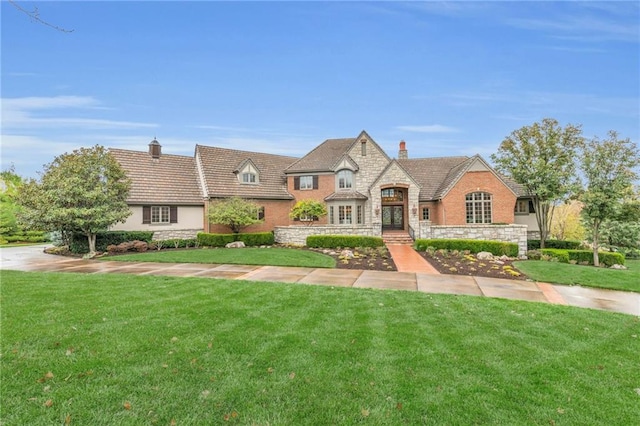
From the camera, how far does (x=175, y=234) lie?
23531mm

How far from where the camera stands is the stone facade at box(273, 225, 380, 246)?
2197 cm

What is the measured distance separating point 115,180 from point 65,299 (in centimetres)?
1482

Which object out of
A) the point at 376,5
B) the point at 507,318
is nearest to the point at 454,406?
the point at 507,318

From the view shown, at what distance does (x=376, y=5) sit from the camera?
13.8m

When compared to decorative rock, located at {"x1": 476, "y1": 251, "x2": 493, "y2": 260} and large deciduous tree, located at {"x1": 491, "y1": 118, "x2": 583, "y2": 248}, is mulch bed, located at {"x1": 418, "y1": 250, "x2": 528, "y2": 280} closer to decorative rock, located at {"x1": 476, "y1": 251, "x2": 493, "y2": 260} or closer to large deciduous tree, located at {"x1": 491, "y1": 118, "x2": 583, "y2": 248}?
decorative rock, located at {"x1": 476, "y1": 251, "x2": 493, "y2": 260}

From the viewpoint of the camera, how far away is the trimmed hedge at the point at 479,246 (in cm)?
1778

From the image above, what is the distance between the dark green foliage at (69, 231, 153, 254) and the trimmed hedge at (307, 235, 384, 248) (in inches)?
448

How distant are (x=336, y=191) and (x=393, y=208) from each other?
643cm

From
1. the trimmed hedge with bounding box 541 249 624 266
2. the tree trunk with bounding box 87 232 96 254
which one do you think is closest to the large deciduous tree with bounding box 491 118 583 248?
the trimmed hedge with bounding box 541 249 624 266

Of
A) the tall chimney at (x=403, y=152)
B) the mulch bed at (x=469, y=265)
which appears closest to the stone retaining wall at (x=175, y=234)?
the mulch bed at (x=469, y=265)

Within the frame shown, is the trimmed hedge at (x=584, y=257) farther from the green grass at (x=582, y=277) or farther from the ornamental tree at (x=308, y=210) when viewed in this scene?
the ornamental tree at (x=308, y=210)

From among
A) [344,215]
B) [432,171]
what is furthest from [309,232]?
[432,171]

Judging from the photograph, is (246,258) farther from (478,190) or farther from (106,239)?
(478,190)

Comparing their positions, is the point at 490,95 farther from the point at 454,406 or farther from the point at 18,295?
the point at 18,295
